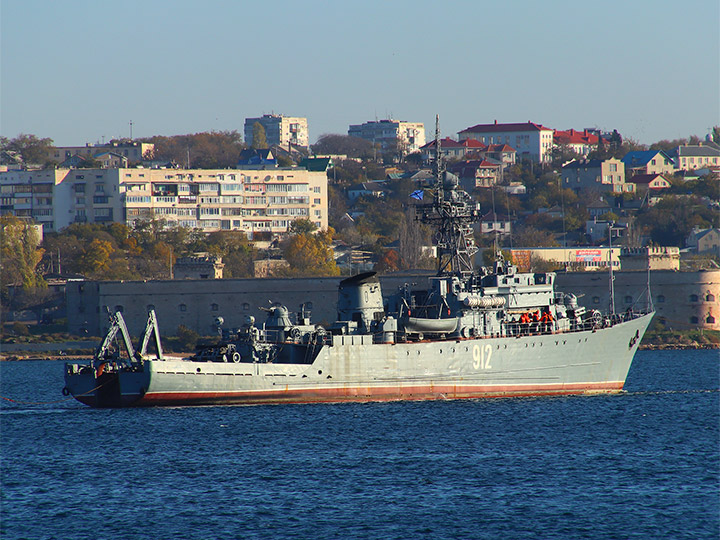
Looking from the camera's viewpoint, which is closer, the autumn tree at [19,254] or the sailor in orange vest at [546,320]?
the sailor in orange vest at [546,320]

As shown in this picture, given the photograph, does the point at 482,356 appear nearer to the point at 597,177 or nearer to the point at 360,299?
the point at 360,299

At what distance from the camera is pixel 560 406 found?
43.8m

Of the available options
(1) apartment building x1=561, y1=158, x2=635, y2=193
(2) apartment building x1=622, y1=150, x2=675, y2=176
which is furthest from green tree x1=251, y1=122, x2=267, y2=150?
(2) apartment building x1=622, y1=150, x2=675, y2=176

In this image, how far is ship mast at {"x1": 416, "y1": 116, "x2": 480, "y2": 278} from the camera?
161 ft

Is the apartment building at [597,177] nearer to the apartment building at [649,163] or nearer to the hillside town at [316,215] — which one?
the hillside town at [316,215]

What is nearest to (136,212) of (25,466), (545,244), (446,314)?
(545,244)

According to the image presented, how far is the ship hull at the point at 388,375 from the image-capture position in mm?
41250

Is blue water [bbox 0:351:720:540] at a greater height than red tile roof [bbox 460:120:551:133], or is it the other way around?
red tile roof [bbox 460:120:551:133]

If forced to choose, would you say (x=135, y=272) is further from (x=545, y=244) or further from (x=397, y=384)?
(x=397, y=384)

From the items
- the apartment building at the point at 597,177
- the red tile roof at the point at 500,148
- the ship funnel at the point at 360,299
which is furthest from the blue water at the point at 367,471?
the red tile roof at the point at 500,148

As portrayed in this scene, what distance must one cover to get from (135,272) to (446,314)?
6046cm

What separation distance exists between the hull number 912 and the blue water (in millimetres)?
1667

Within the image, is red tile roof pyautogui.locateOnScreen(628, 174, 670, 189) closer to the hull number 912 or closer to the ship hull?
the ship hull

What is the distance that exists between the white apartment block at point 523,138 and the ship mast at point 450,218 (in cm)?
12366
